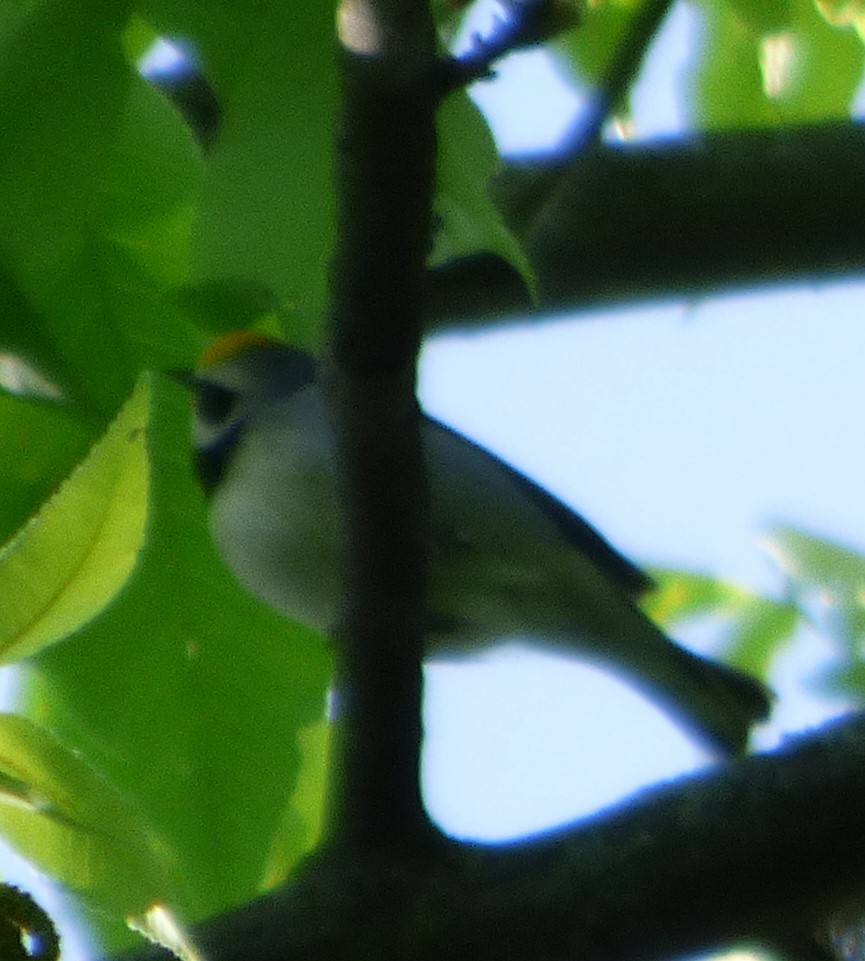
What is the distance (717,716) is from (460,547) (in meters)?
0.67

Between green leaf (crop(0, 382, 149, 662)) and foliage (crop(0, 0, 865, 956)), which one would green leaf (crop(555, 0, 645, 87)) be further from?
green leaf (crop(0, 382, 149, 662))

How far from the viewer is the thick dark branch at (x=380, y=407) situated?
→ 106 centimetres

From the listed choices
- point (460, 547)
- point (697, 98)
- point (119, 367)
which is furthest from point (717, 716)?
→ point (119, 367)

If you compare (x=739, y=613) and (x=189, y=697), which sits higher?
(x=739, y=613)

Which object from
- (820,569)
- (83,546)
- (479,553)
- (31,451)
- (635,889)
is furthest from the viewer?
(479,553)

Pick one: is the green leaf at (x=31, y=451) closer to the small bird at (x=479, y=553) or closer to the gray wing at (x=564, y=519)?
the small bird at (x=479, y=553)

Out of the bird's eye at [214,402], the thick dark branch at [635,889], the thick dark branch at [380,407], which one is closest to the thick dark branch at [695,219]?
the thick dark branch at [380,407]

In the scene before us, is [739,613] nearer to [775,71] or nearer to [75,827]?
[775,71]

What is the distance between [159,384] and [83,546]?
709mm

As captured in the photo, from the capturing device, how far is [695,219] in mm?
2396

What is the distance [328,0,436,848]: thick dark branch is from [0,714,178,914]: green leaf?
1.42 ft

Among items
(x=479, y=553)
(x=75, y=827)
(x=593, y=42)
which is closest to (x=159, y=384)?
(x=75, y=827)

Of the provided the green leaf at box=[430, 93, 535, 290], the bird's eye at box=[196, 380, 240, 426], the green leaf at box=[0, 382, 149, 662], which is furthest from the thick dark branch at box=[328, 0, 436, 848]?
the bird's eye at box=[196, 380, 240, 426]

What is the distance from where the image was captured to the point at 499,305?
8.08ft
